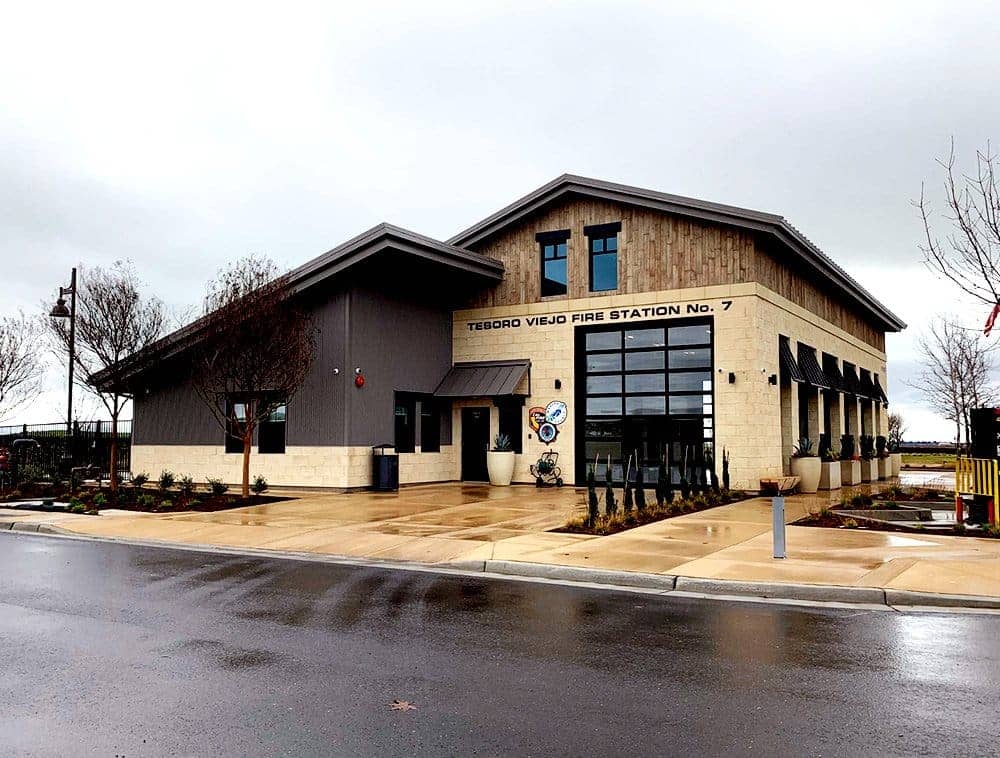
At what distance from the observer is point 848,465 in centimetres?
2744

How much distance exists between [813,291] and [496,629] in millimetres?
24024

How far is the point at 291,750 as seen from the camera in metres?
4.68

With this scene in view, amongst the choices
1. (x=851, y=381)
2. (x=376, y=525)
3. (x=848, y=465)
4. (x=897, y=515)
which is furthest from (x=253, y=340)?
(x=851, y=381)

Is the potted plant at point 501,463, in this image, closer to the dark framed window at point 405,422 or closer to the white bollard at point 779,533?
the dark framed window at point 405,422

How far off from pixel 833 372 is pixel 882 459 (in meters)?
5.52

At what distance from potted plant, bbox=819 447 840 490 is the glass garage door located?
3.93 m

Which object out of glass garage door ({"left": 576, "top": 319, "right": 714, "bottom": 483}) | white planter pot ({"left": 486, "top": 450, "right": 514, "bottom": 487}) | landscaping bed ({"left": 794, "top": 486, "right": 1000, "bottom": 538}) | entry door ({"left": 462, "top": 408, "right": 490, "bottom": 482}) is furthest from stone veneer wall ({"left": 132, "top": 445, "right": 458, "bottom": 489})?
landscaping bed ({"left": 794, "top": 486, "right": 1000, "bottom": 538})

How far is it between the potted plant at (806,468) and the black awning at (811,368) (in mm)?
Result: 2695

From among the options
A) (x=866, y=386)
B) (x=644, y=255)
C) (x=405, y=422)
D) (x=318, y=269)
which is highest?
(x=644, y=255)

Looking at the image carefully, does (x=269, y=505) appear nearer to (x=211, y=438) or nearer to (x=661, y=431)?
(x=211, y=438)

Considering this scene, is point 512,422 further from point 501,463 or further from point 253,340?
point 253,340

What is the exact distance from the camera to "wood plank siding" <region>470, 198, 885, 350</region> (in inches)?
927

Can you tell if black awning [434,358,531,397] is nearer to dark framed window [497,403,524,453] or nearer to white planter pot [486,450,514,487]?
dark framed window [497,403,524,453]

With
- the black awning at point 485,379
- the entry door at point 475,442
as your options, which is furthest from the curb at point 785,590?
the entry door at point 475,442
